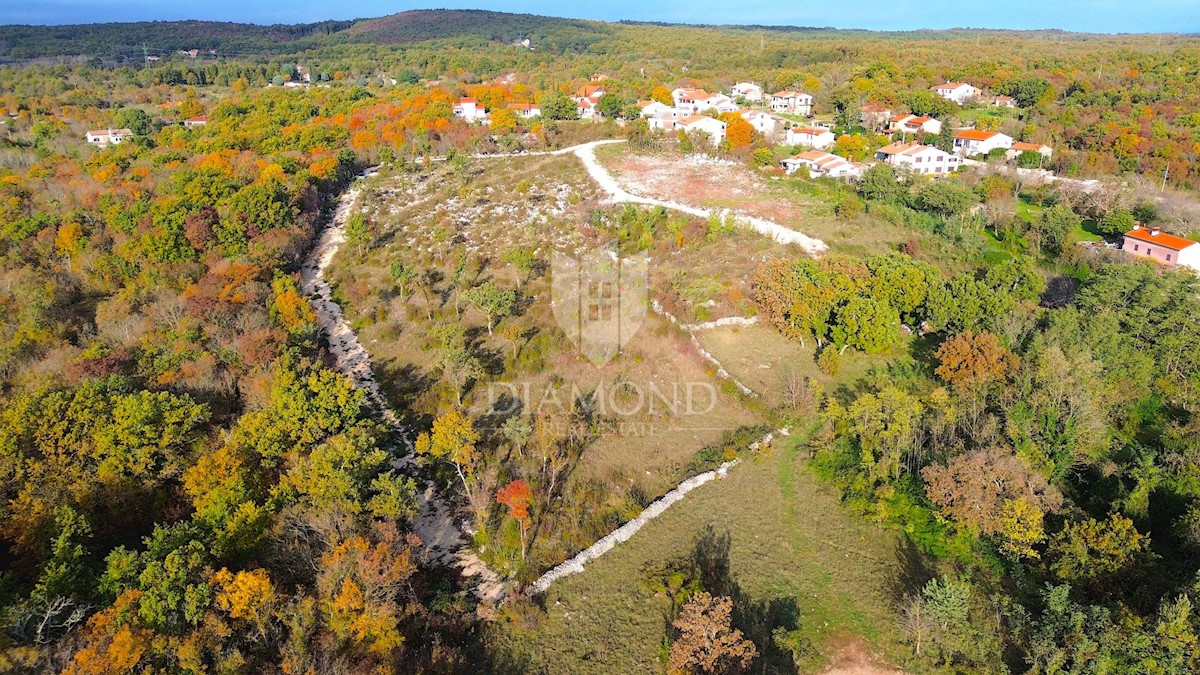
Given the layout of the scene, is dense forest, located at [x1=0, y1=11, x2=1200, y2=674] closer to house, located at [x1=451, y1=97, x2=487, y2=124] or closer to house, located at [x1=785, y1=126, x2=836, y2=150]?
house, located at [x1=785, y1=126, x2=836, y2=150]

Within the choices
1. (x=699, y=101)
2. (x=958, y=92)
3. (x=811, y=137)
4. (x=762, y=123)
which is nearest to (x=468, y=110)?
(x=699, y=101)

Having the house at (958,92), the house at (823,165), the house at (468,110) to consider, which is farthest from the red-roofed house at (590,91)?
the house at (958,92)

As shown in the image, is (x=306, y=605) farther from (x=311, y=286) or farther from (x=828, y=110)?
(x=828, y=110)

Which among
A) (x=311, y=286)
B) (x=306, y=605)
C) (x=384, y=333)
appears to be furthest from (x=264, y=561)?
(x=311, y=286)

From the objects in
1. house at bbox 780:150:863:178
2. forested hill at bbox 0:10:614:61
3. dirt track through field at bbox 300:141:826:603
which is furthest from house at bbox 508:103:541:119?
forested hill at bbox 0:10:614:61

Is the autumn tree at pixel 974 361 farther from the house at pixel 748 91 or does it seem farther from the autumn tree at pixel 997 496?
the house at pixel 748 91
